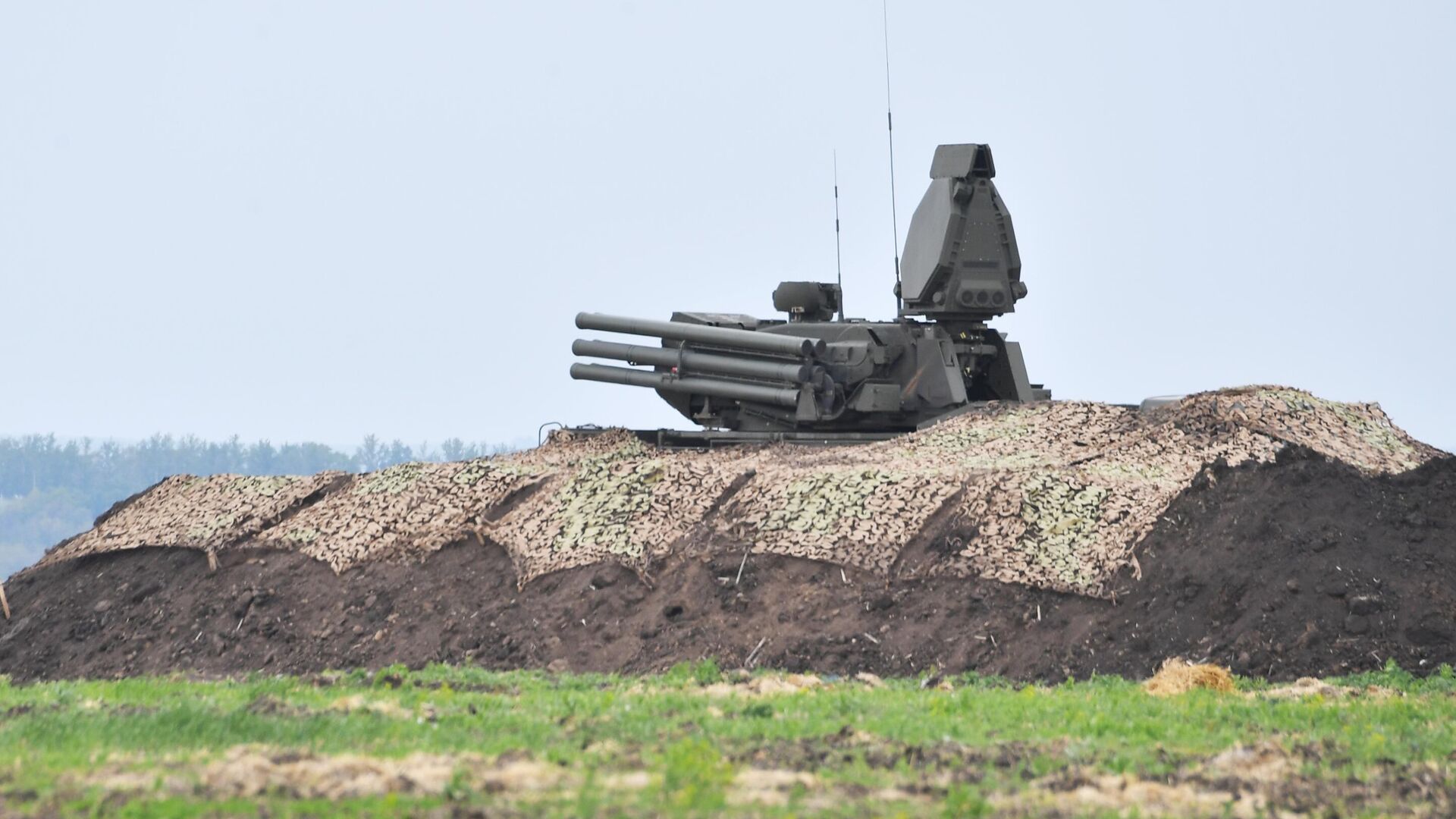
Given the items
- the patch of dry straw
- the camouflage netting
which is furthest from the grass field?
the camouflage netting

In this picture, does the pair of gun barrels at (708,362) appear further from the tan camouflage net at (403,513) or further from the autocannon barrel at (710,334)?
the tan camouflage net at (403,513)

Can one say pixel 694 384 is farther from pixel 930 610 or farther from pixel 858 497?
pixel 930 610

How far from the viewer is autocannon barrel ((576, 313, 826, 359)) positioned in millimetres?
17438

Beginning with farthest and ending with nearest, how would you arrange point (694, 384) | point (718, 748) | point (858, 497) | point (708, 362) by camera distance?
point (694, 384) < point (708, 362) < point (858, 497) < point (718, 748)

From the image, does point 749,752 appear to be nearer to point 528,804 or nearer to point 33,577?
point 528,804

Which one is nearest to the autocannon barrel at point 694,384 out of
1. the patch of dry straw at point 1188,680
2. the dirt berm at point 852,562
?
the dirt berm at point 852,562

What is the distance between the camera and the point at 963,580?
13438 mm

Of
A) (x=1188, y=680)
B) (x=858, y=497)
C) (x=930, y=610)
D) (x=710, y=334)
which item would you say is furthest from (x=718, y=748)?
(x=710, y=334)

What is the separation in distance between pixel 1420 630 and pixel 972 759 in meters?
5.73

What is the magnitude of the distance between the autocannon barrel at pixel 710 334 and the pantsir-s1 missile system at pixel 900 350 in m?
0.02

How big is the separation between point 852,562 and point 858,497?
859 millimetres

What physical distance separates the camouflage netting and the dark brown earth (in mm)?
249

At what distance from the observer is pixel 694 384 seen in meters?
18.4

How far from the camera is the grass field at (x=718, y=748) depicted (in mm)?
6863
